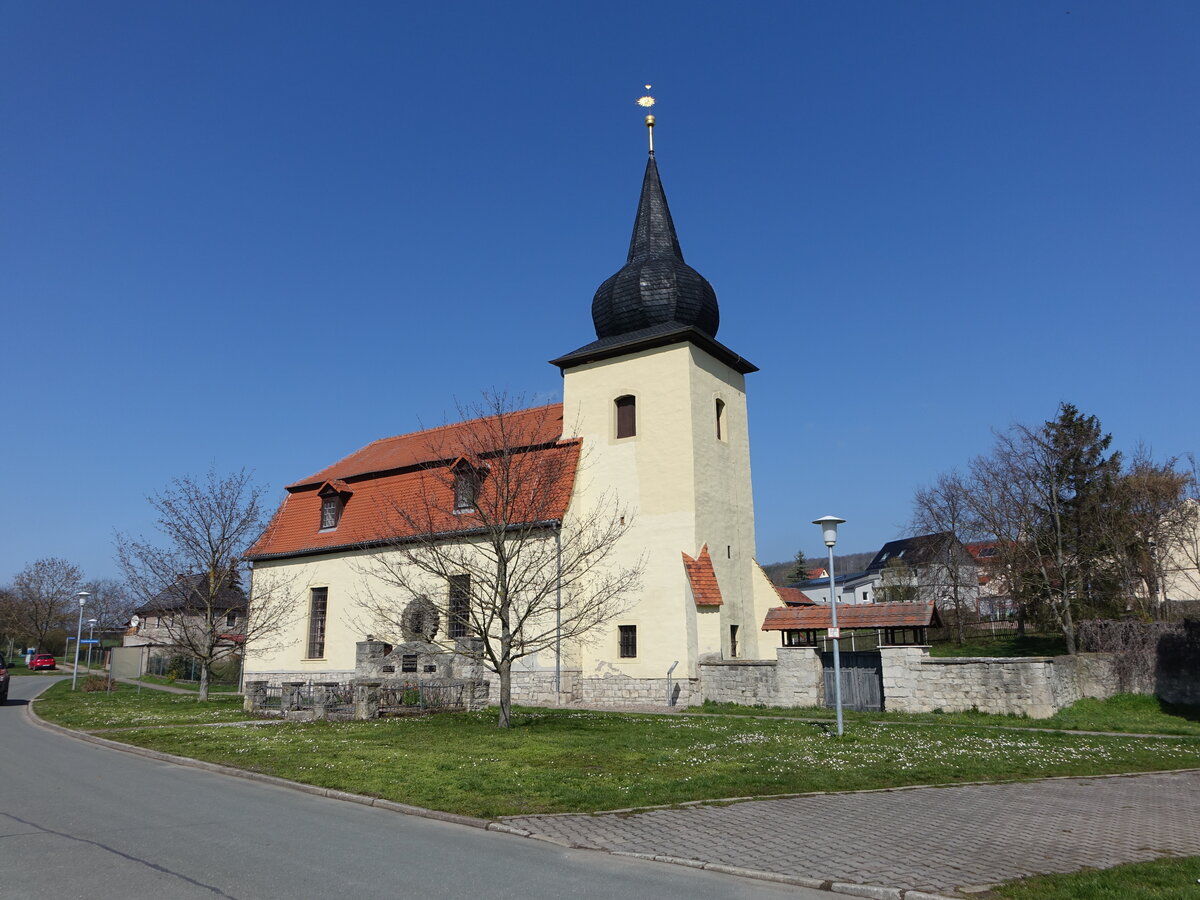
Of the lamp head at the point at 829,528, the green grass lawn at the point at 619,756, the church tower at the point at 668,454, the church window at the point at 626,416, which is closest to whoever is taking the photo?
the green grass lawn at the point at 619,756

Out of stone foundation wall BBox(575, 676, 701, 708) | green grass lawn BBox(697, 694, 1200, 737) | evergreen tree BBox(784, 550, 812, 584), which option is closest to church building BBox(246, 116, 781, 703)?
stone foundation wall BBox(575, 676, 701, 708)

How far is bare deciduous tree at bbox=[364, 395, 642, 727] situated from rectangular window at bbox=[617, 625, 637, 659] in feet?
2.15

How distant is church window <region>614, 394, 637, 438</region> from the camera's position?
26906mm

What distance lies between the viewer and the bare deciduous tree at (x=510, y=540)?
20.6 m

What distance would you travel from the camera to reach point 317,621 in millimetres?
31219

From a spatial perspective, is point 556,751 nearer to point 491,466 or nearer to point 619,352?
point 491,466

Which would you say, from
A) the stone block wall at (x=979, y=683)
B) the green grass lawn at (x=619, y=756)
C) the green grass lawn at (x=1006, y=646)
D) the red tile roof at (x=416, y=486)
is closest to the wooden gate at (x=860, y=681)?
the stone block wall at (x=979, y=683)

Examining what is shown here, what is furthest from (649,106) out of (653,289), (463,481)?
(463,481)

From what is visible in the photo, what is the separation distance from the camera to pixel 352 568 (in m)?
29.9

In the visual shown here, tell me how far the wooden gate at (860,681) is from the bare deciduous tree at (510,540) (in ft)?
21.5

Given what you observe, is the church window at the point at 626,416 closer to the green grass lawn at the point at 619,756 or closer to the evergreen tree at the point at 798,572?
the green grass lawn at the point at 619,756

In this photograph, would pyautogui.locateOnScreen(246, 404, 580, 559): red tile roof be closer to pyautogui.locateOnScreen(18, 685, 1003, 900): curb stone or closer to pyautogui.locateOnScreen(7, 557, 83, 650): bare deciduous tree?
pyautogui.locateOnScreen(18, 685, 1003, 900): curb stone

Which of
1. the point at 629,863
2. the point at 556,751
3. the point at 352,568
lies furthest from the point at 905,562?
the point at 629,863

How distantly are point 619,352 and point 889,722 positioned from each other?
47.0 feet
